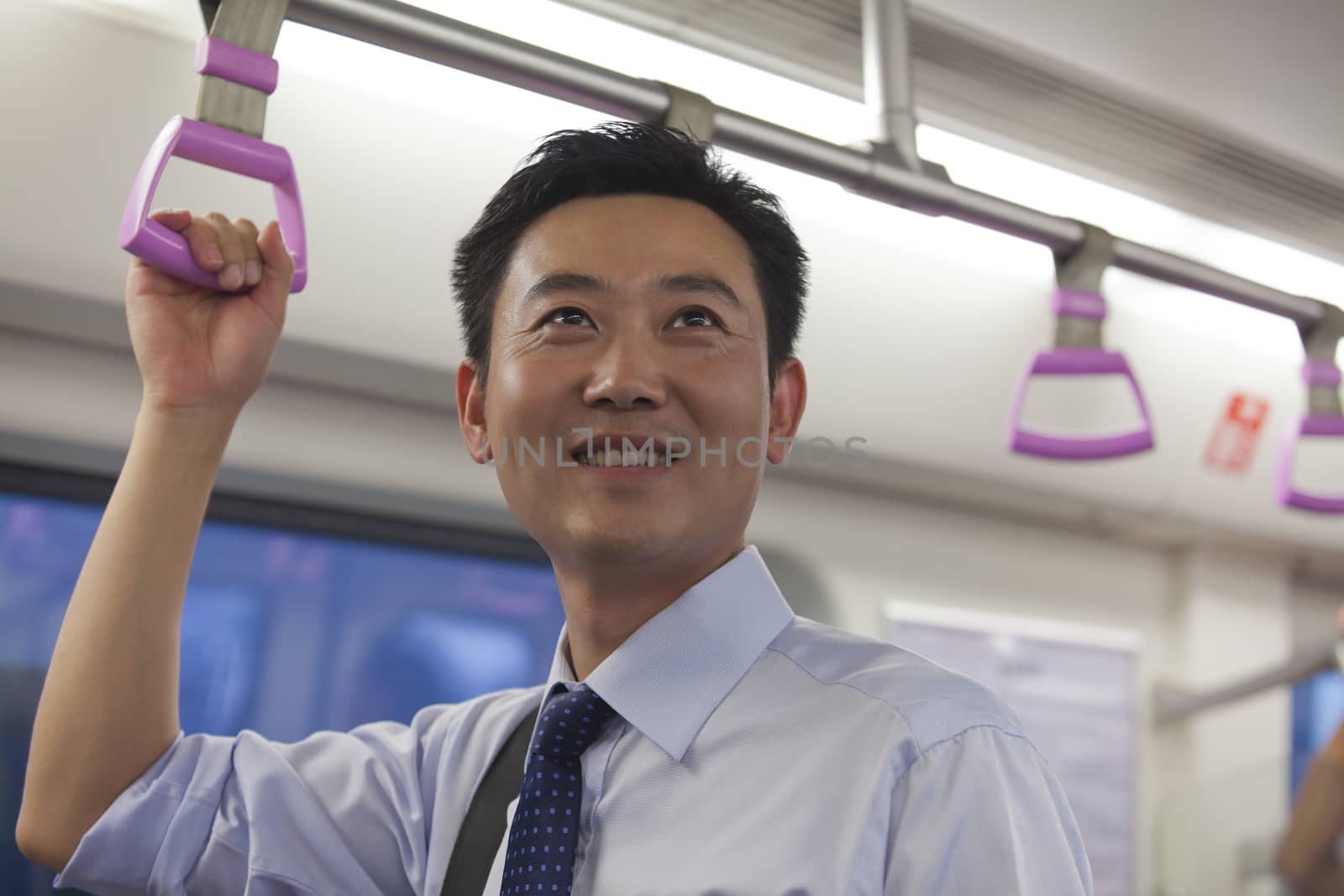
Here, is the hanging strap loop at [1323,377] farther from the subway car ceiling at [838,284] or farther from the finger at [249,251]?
the finger at [249,251]

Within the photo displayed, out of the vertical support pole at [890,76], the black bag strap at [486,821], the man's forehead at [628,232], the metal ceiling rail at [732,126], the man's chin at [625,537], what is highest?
the vertical support pole at [890,76]

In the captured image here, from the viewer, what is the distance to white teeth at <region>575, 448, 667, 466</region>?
1.10 m

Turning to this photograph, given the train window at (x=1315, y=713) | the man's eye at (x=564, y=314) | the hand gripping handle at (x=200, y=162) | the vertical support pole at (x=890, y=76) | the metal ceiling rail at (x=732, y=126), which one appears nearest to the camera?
the hand gripping handle at (x=200, y=162)

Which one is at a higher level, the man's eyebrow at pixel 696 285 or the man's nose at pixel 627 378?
the man's eyebrow at pixel 696 285

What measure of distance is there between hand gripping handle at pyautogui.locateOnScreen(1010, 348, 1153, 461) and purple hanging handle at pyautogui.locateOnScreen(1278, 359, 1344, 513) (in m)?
0.40

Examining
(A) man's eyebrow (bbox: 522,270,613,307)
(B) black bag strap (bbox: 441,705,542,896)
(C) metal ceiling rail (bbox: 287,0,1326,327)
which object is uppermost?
(C) metal ceiling rail (bbox: 287,0,1326,327)

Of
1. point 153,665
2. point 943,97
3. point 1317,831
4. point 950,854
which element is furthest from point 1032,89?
point 1317,831

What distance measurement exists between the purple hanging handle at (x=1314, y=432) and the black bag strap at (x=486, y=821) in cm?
135

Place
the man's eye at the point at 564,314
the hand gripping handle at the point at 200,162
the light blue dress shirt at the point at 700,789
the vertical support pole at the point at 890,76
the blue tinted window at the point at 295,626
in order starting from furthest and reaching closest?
the blue tinted window at the point at 295,626, the vertical support pole at the point at 890,76, the man's eye at the point at 564,314, the hand gripping handle at the point at 200,162, the light blue dress shirt at the point at 700,789

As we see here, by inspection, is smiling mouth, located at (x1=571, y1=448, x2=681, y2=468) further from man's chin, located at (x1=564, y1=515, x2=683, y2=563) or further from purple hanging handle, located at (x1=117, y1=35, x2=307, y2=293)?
purple hanging handle, located at (x1=117, y1=35, x2=307, y2=293)

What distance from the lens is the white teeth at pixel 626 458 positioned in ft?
3.62

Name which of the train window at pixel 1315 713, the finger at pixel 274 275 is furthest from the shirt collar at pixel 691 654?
the train window at pixel 1315 713

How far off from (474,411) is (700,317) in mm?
321

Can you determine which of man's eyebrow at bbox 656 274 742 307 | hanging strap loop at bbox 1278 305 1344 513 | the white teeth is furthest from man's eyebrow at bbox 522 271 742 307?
hanging strap loop at bbox 1278 305 1344 513
